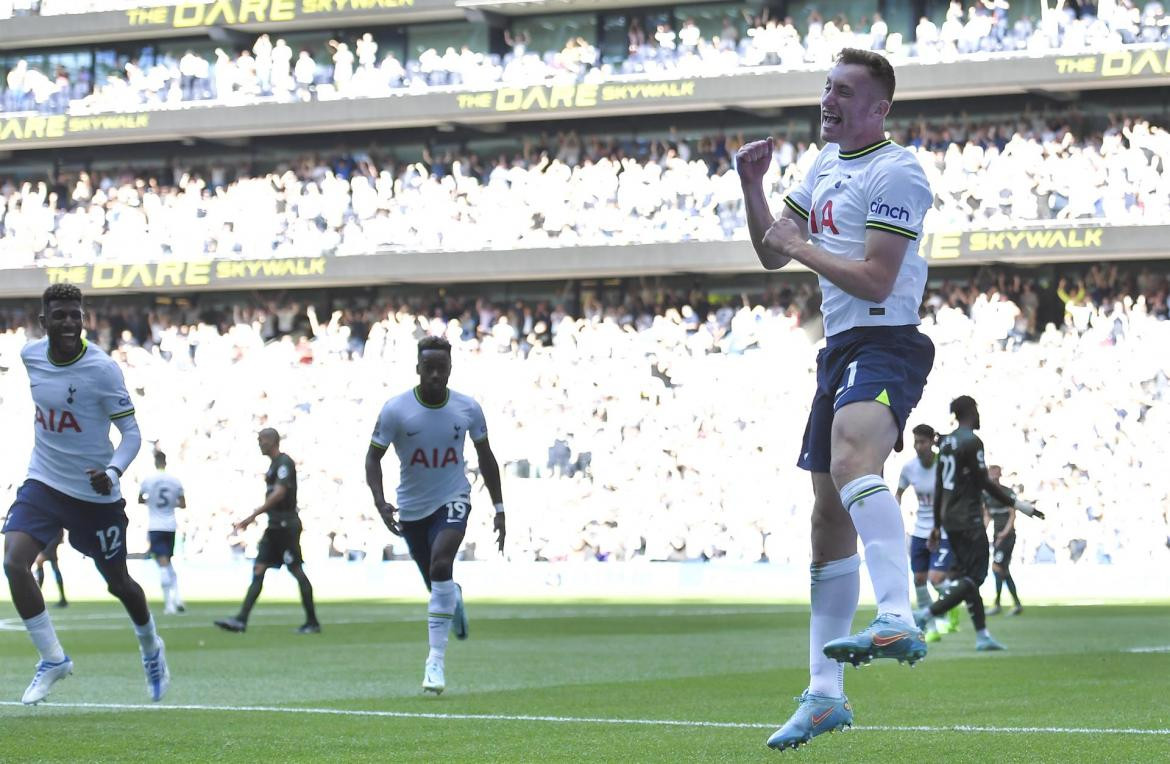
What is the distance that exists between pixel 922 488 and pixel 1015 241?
1886 centimetres

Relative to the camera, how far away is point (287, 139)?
4938 centimetres

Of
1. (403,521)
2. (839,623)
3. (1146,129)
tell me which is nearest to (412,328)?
(1146,129)

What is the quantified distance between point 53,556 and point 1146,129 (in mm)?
24224

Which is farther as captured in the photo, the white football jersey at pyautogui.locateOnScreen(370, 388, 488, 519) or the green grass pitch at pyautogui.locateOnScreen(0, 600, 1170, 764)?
the white football jersey at pyautogui.locateOnScreen(370, 388, 488, 519)

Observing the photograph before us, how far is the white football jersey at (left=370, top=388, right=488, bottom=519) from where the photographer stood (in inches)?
527

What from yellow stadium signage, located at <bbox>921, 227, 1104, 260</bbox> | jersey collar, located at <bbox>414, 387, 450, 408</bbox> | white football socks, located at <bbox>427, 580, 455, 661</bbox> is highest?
yellow stadium signage, located at <bbox>921, 227, 1104, 260</bbox>

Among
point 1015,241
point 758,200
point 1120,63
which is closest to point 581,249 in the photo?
point 1015,241

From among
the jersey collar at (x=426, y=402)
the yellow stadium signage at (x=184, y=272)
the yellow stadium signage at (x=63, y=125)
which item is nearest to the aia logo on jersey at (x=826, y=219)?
the jersey collar at (x=426, y=402)

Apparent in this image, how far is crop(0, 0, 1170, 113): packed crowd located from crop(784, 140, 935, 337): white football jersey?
112ft

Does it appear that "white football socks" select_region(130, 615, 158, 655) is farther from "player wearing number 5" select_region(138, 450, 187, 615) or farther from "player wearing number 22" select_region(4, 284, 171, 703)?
"player wearing number 5" select_region(138, 450, 187, 615)

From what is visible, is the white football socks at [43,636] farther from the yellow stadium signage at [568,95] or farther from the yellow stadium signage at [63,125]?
the yellow stadium signage at [63,125]

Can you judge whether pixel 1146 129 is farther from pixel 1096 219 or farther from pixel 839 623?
pixel 839 623

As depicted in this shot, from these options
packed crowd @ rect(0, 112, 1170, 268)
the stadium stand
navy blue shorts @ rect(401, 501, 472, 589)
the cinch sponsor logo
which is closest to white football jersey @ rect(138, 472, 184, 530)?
the stadium stand

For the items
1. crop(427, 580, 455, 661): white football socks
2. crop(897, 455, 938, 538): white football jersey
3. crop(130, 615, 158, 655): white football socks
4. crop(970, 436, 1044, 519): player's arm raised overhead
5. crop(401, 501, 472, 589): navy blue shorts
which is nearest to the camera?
crop(130, 615, 158, 655): white football socks
